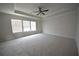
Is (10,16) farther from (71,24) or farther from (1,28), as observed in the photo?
(71,24)

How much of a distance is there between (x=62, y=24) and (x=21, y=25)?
4.32 m

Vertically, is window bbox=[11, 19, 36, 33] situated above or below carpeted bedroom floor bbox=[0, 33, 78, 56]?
above

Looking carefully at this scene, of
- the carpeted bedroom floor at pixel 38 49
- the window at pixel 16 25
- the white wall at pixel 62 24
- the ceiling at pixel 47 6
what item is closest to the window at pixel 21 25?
the window at pixel 16 25

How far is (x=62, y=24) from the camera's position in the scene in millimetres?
5020

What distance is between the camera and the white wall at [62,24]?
425cm

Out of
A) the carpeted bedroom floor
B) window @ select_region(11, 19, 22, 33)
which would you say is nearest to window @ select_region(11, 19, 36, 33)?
window @ select_region(11, 19, 22, 33)

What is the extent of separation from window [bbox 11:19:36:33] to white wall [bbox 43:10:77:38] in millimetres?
2106

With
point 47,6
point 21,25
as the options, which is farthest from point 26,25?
point 47,6

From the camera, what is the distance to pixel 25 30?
5676mm

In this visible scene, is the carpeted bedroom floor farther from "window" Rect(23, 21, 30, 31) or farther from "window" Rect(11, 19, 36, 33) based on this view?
"window" Rect(23, 21, 30, 31)

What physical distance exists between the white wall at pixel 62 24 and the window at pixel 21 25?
211cm

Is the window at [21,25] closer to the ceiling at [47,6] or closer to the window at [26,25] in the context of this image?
the window at [26,25]

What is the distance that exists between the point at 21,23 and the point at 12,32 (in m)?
1.35

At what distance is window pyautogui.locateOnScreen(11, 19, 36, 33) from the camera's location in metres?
4.61
